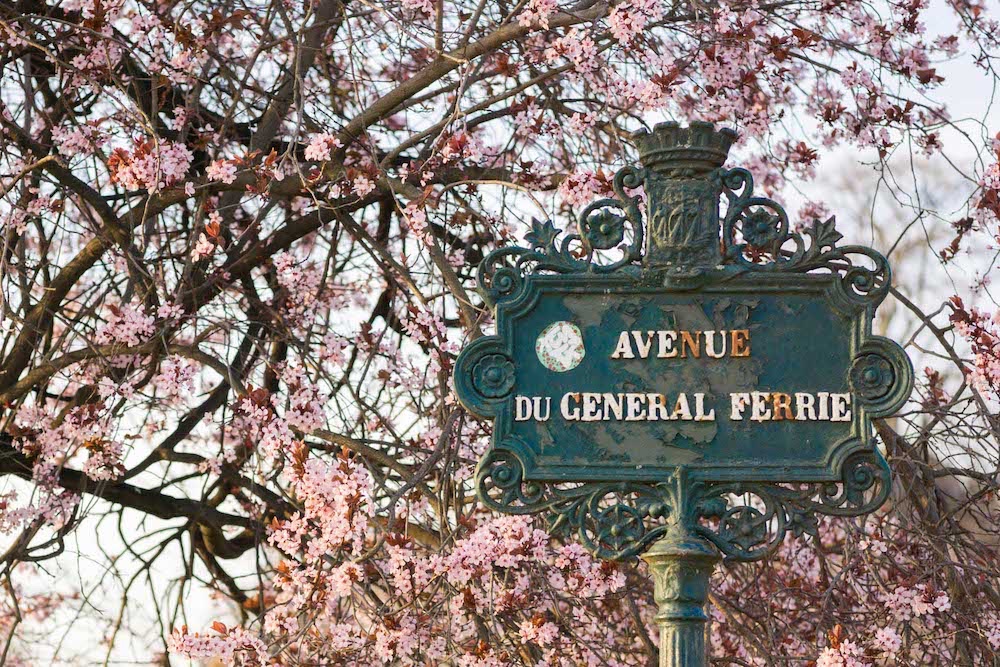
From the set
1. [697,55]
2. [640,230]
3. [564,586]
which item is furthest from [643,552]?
[697,55]

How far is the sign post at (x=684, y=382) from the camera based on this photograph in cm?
338

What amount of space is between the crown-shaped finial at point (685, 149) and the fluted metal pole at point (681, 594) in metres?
0.91

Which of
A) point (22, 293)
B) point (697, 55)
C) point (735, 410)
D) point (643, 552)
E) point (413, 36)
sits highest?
point (697, 55)

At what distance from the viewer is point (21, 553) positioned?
618 cm

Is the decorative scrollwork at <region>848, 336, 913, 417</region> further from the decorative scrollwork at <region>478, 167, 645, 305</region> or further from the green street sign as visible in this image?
the decorative scrollwork at <region>478, 167, 645, 305</region>

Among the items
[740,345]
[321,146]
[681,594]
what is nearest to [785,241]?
[740,345]

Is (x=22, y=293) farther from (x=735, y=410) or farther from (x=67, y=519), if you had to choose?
(x=735, y=410)

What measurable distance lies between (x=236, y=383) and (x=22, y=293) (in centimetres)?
150

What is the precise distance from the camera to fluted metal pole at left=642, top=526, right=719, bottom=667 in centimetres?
337

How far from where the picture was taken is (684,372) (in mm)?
3447

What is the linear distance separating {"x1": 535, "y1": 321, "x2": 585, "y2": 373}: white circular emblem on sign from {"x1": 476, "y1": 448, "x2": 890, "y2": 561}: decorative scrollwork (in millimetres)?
254

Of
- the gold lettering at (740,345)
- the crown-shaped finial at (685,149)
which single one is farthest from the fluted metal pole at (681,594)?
the crown-shaped finial at (685,149)

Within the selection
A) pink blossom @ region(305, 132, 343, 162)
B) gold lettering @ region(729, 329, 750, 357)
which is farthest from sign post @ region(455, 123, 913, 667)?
pink blossom @ region(305, 132, 343, 162)

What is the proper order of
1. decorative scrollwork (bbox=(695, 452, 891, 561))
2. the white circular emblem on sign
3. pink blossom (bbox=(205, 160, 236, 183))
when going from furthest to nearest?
pink blossom (bbox=(205, 160, 236, 183)), the white circular emblem on sign, decorative scrollwork (bbox=(695, 452, 891, 561))
